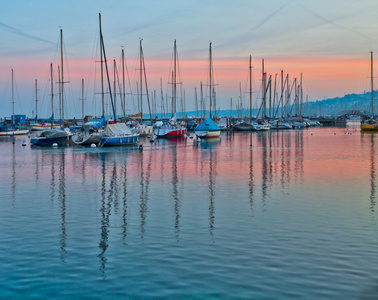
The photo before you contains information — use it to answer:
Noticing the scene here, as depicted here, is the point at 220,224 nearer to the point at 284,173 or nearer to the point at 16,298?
the point at 16,298

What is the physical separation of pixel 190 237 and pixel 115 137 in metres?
51.1

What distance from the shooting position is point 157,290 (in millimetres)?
11266

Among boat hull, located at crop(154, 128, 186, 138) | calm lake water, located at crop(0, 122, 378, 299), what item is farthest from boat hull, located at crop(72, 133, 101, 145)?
calm lake water, located at crop(0, 122, 378, 299)

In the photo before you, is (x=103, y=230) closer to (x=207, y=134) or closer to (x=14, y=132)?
(x=207, y=134)

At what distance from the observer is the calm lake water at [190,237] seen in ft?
37.9

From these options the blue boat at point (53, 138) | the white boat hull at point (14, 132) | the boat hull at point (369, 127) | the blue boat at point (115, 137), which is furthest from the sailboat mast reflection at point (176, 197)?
the boat hull at point (369, 127)

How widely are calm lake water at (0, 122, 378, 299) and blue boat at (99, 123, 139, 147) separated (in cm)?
3371

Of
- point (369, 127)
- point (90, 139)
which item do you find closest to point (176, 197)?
point (90, 139)

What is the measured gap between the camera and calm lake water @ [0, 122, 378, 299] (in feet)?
37.9

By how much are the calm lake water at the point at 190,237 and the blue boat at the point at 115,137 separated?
33715mm

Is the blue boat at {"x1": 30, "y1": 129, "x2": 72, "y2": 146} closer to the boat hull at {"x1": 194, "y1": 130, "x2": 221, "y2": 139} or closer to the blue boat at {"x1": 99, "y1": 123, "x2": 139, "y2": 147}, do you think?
the blue boat at {"x1": 99, "y1": 123, "x2": 139, "y2": 147}

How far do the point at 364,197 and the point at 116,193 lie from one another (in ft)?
40.4

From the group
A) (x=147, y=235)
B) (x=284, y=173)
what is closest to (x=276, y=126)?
(x=284, y=173)

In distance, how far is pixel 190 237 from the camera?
1603 centimetres
